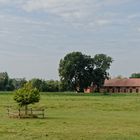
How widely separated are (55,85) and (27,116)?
134 metres

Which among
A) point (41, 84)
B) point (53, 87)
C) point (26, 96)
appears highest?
point (41, 84)

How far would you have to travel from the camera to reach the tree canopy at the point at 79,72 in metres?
174

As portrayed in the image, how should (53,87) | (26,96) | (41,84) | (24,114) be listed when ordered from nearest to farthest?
(24,114), (26,96), (41,84), (53,87)

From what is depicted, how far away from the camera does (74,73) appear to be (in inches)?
6875

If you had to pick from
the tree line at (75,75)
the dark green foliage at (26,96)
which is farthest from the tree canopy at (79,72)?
the dark green foliage at (26,96)

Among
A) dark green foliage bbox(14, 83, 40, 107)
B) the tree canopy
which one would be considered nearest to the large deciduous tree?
the tree canopy

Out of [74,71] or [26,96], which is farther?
[74,71]

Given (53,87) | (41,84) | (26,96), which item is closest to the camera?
(26,96)

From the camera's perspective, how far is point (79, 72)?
575 ft

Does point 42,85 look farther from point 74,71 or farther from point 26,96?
point 26,96

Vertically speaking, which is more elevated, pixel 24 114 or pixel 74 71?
pixel 74 71

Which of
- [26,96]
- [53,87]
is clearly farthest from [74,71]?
[26,96]

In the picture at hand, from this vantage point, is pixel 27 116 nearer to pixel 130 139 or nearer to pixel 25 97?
pixel 25 97

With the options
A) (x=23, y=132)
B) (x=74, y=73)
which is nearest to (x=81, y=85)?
(x=74, y=73)
